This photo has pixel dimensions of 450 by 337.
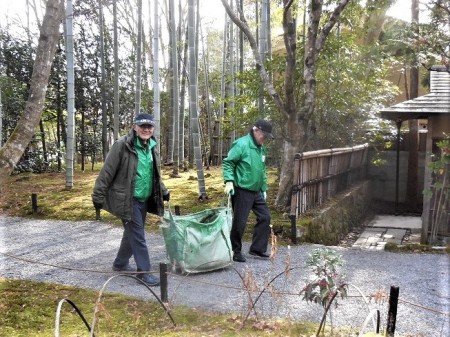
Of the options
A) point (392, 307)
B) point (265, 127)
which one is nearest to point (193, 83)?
point (265, 127)

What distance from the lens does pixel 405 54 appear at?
10156 millimetres

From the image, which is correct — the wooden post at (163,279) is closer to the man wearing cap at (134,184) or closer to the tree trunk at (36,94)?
the man wearing cap at (134,184)

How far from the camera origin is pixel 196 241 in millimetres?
4117

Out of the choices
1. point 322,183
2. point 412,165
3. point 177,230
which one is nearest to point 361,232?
point 322,183

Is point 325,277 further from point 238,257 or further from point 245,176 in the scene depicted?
point 238,257

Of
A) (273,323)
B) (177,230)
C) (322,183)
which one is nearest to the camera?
(273,323)

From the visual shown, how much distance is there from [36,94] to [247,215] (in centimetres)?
229

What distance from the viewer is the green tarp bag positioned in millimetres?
4074

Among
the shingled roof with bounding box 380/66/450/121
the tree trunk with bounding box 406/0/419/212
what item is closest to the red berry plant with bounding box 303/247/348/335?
the shingled roof with bounding box 380/66/450/121

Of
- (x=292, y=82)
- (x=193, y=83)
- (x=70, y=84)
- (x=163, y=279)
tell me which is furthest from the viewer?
(x=70, y=84)

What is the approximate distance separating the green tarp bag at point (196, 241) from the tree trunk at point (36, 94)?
135cm

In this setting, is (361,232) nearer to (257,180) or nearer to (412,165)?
(412,165)

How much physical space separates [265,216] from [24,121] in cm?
250

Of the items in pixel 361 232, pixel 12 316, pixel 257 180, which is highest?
pixel 257 180
